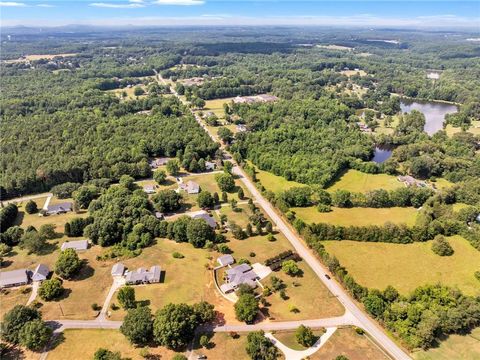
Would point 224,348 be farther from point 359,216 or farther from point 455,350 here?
point 359,216

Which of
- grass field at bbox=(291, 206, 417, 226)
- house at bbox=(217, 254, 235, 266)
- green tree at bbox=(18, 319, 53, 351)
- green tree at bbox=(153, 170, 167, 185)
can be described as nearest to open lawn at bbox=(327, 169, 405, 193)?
grass field at bbox=(291, 206, 417, 226)

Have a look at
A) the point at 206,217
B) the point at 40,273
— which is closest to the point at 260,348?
the point at 206,217

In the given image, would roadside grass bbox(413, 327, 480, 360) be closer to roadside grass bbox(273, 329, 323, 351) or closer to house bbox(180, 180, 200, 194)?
roadside grass bbox(273, 329, 323, 351)

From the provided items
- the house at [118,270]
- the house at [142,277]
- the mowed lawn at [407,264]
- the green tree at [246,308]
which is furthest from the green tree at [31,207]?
the mowed lawn at [407,264]

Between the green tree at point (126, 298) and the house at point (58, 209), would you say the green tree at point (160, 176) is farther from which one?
the green tree at point (126, 298)

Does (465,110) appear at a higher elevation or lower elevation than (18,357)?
higher

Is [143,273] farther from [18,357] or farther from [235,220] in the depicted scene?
[235,220]

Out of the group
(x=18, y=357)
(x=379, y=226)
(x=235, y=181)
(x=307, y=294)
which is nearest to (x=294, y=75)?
(x=235, y=181)
